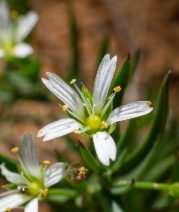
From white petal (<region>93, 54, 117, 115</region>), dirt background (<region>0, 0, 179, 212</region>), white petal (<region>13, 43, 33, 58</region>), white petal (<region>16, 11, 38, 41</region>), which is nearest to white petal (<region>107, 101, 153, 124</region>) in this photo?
white petal (<region>93, 54, 117, 115</region>)

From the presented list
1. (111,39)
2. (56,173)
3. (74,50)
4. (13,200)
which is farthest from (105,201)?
(111,39)

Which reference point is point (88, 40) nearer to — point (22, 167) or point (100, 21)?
point (100, 21)

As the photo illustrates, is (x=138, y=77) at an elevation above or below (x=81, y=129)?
above

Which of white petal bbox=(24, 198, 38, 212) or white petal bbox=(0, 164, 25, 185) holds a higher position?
white petal bbox=(0, 164, 25, 185)

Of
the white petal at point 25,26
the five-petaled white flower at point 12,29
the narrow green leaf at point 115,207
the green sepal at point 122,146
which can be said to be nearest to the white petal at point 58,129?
the green sepal at point 122,146

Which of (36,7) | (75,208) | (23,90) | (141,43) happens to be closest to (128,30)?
(141,43)

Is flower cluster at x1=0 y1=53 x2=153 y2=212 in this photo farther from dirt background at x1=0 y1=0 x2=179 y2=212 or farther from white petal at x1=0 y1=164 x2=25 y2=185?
dirt background at x1=0 y1=0 x2=179 y2=212
